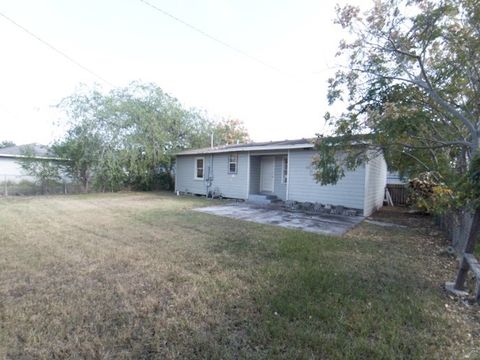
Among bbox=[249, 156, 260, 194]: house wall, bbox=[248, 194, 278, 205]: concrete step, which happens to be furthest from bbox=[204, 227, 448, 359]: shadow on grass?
bbox=[249, 156, 260, 194]: house wall

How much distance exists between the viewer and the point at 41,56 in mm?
9016

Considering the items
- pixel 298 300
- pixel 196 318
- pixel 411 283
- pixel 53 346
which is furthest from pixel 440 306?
pixel 53 346

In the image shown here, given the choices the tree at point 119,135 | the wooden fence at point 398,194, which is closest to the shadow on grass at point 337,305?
the wooden fence at point 398,194

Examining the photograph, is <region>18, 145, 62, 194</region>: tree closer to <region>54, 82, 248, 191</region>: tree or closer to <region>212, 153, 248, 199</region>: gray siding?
<region>54, 82, 248, 191</region>: tree

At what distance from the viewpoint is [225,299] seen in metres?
2.87

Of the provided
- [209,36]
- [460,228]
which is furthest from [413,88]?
[209,36]

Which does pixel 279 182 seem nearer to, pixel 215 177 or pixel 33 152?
pixel 215 177

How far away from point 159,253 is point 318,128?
4.21m

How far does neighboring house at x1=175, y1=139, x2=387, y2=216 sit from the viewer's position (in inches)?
361

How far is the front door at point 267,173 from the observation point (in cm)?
1222

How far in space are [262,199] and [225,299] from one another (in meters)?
8.70

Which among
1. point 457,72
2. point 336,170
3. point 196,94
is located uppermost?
point 196,94

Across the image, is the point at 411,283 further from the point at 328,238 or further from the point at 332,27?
the point at 332,27

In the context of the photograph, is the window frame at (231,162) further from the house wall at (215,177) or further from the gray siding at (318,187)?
the gray siding at (318,187)
